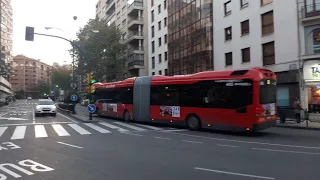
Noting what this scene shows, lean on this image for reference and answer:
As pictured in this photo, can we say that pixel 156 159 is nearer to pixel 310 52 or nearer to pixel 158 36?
pixel 310 52

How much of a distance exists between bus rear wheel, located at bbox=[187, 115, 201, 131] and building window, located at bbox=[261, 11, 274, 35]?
40.2 feet

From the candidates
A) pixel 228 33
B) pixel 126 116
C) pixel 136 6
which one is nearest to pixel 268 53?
pixel 228 33

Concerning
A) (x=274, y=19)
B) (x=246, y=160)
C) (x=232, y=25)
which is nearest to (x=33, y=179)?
(x=246, y=160)

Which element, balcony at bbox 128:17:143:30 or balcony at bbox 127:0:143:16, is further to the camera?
balcony at bbox 127:0:143:16

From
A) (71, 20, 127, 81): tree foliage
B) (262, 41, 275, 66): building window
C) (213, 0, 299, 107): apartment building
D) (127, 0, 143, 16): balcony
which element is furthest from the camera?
(127, 0, 143, 16): balcony

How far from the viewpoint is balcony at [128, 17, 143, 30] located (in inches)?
1987

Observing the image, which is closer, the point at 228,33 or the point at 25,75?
the point at 228,33

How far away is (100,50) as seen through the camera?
4509cm

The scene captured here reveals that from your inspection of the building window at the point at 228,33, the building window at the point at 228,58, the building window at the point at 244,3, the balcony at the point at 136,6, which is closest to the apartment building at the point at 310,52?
the building window at the point at 244,3

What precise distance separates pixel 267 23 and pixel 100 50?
28000mm

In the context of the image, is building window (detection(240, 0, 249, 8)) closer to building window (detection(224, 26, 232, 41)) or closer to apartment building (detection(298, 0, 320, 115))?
building window (detection(224, 26, 232, 41))

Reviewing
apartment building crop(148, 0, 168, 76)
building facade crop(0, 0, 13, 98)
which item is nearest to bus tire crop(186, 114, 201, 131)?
apartment building crop(148, 0, 168, 76)

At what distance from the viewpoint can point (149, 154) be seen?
8391 mm

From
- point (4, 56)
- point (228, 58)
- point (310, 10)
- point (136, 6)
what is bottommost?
point (228, 58)
